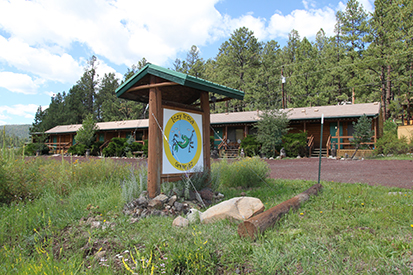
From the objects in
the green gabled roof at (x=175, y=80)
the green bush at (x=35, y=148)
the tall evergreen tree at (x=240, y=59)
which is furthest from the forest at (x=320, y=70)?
the green gabled roof at (x=175, y=80)

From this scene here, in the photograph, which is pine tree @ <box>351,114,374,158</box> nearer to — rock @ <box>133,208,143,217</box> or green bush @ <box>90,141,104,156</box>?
rock @ <box>133,208,143,217</box>

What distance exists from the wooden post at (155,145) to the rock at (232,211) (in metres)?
1.26

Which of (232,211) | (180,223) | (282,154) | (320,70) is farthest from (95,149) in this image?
(320,70)

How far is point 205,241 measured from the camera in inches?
Answer: 120

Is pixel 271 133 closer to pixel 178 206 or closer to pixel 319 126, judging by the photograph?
pixel 319 126

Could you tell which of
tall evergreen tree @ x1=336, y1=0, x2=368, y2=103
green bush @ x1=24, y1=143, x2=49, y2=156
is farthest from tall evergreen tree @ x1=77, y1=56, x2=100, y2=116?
tall evergreen tree @ x1=336, y1=0, x2=368, y2=103

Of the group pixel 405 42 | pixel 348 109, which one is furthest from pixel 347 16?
pixel 348 109

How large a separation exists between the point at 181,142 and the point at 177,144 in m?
0.13

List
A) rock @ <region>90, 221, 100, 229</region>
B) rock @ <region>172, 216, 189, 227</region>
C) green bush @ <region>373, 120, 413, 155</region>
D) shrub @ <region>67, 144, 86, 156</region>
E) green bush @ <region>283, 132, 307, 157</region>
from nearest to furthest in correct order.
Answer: rock @ <region>172, 216, 189, 227</region> < rock @ <region>90, 221, 100, 229</region> < green bush @ <region>373, 120, 413, 155</region> < green bush @ <region>283, 132, 307, 157</region> < shrub @ <region>67, 144, 86, 156</region>

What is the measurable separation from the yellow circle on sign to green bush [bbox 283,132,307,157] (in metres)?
13.0

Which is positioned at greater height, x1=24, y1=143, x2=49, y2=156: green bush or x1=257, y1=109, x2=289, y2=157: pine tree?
x1=257, y1=109, x2=289, y2=157: pine tree

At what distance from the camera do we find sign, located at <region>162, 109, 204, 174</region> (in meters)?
5.68

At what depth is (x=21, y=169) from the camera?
19.5ft

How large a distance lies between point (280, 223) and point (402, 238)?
142cm
